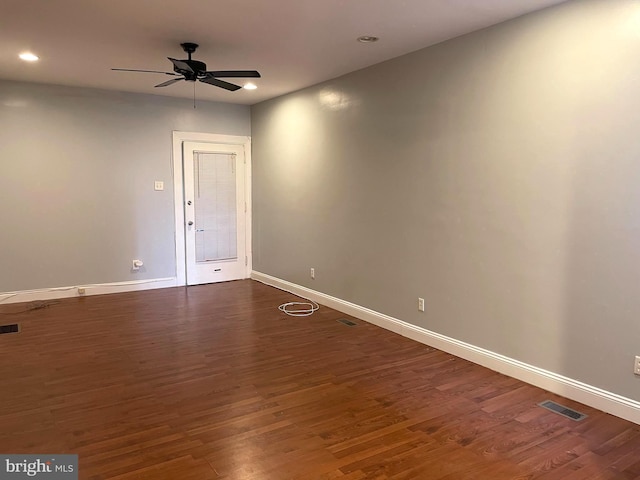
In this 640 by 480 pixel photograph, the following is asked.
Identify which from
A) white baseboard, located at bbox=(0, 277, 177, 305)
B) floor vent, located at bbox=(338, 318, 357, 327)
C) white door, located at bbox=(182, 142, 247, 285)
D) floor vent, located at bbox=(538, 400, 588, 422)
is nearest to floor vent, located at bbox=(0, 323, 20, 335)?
white baseboard, located at bbox=(0, 277, 177, 305)

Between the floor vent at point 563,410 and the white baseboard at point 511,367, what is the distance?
152 mm

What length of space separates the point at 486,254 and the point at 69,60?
14.0ft

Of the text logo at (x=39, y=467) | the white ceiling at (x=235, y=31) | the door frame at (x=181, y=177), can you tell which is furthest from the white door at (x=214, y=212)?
the text logo at (x=39, y=467)

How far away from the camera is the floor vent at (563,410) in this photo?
281 cm

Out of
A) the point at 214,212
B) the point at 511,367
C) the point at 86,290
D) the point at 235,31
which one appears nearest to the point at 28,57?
the point at 235,31

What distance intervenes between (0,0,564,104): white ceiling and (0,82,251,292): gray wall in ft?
2.54

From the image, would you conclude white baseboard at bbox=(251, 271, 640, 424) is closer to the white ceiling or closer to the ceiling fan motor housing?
the white ceiling

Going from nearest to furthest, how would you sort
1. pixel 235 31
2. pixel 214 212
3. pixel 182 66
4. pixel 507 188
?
pixel 507 188, pixel 235 31, pixel 182 66, pixel 214 212

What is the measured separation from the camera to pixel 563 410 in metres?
2.90

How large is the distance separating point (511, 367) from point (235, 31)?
334 cm

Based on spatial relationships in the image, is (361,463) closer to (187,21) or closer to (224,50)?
(187,21)

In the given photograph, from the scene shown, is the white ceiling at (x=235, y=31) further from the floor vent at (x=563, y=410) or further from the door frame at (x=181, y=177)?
the floor vent at (x=563, y=410)

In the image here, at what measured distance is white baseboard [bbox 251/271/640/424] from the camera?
2824 mm

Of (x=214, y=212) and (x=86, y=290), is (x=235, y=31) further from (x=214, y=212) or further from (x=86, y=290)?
(x=86, y=290)
